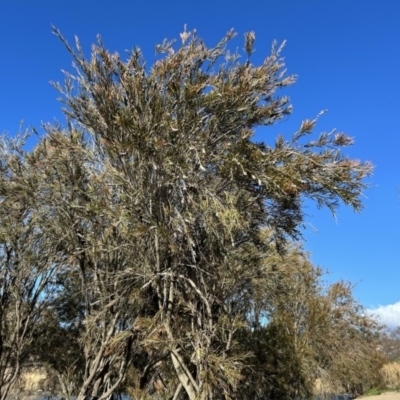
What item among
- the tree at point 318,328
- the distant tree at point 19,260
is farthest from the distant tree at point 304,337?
the distant tree at point 19,260

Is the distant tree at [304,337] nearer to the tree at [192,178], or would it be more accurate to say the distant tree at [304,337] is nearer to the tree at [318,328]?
the tree at [318,328]

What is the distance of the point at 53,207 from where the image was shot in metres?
10.2

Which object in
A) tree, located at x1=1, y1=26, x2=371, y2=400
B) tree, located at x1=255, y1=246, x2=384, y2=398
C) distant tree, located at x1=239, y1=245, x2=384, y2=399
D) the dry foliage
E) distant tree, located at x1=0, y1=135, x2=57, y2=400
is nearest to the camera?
tree, located at x1=1, y1=26, x2=371, y2=400

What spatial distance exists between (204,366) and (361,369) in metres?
23.3

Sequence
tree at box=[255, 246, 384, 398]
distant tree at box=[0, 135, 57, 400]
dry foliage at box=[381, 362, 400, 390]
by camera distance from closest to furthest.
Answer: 1. distant tree at box=[0, 135, 57, 400]
2. tree at box=[255, 246, 384, 398]
3. dry foliage at box=[381, 362, 400, 390]

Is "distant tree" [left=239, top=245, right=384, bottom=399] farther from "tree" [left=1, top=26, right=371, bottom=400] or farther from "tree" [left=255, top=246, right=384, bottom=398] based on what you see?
"tree" [left=1, top=26, right=371, bottom=400]

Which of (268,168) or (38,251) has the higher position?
(38,251)

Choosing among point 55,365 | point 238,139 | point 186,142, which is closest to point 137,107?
point 186,142

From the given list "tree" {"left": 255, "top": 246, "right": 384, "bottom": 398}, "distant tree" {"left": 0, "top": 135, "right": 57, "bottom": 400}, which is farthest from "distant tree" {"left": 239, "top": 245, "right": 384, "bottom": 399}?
"distant tree" {"left": 0, "top": 135, "right": 57, "bottom": 400}

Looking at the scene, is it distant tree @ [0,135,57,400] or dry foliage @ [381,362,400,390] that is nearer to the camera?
distant tree @ [0,135,57,400]

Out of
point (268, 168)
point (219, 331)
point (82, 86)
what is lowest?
point (219, 331)

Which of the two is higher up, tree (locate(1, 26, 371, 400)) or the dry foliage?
the dry foliage

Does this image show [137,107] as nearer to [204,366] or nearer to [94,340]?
[204,366]

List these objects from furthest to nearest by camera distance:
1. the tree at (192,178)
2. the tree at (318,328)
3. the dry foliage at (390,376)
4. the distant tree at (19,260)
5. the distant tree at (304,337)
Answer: the dry foliage at (390,376) < the tree at (318,328) < the distant tree at (304,337) < the distant tree at (19,260) < the tree at (192,178)
